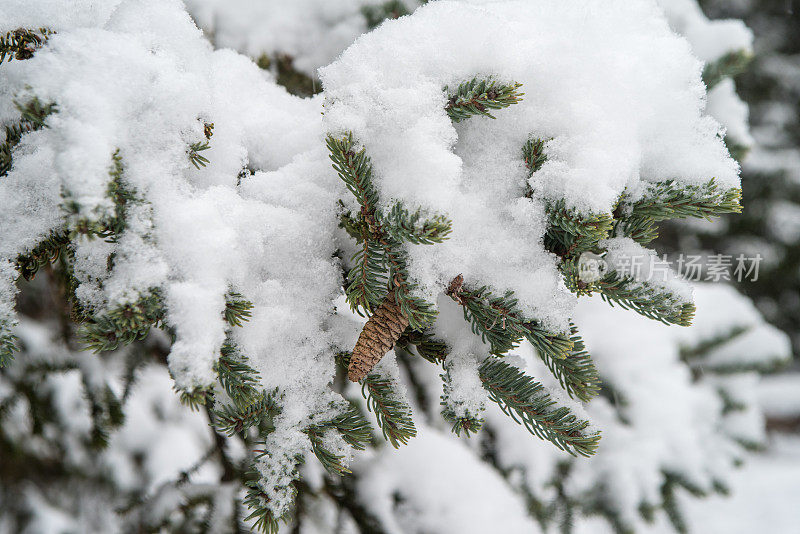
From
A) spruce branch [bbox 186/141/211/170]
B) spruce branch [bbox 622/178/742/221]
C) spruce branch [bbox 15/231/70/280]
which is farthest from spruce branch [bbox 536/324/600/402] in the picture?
spruce branch [bbox 15/231/70/280]

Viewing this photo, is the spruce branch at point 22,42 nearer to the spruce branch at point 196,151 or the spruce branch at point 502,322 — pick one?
the spruce branch at point 196,151

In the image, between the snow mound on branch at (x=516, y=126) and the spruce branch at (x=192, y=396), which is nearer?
the spruce branch at (x=192, y=396)

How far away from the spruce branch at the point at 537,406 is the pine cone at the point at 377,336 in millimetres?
233

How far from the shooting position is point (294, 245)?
104 cm

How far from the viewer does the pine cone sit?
932mm

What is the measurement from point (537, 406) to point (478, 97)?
24.9 inches

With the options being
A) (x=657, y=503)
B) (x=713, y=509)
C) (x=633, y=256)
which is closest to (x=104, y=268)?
(x=633, y=256)

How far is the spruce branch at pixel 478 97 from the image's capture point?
0.88 meters

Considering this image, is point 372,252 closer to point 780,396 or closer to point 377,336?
point 377,336

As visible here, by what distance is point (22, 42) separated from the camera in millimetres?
946

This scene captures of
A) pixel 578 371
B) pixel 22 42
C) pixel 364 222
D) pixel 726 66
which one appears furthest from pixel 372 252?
pixel 726 66

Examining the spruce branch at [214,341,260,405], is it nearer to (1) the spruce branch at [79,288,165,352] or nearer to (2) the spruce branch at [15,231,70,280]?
(1) the spruce branch at [79,288,165,352]

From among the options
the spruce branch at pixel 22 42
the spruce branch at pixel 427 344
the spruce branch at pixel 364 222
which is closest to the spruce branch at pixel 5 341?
the spruce branch at pixel 22 42

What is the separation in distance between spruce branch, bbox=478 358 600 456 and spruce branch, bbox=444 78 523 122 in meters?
0.52
